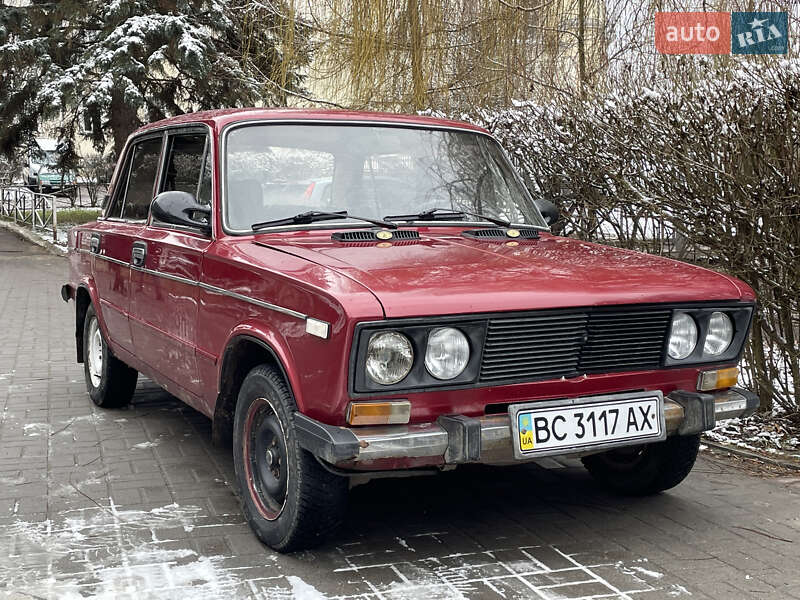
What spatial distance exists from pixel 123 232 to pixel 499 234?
249 centimetres

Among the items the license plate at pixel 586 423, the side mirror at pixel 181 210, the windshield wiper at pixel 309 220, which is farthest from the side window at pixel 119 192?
the license plate at pixel 586 423

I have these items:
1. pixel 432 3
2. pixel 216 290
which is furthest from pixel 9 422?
pixel 432 3

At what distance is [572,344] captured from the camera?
386cm

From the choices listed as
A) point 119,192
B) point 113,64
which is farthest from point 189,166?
point 113,64

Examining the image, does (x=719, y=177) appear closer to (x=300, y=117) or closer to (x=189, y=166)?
(x=300, y=117)

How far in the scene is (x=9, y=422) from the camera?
6430 mm

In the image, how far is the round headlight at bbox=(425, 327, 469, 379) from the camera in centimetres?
362

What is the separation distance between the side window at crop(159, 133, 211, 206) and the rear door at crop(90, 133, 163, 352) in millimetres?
251

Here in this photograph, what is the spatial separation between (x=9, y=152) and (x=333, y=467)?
23.4m

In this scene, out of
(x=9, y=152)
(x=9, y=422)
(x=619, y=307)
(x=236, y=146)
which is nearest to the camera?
(x=619, y=307)

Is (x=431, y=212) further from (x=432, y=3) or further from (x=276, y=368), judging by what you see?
(x=432, y=3)

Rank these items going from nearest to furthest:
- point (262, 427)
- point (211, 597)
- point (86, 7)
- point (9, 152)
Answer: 1. point (211, 597)
2. point (262, 427)
3. point (86, 7)
4. point (9, 152)

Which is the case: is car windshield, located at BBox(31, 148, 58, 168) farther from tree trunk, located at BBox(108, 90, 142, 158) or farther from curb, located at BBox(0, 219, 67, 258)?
tree trunk, located at BBox(108, 90, 142, 158)

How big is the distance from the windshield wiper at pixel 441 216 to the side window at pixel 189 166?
0.96m
